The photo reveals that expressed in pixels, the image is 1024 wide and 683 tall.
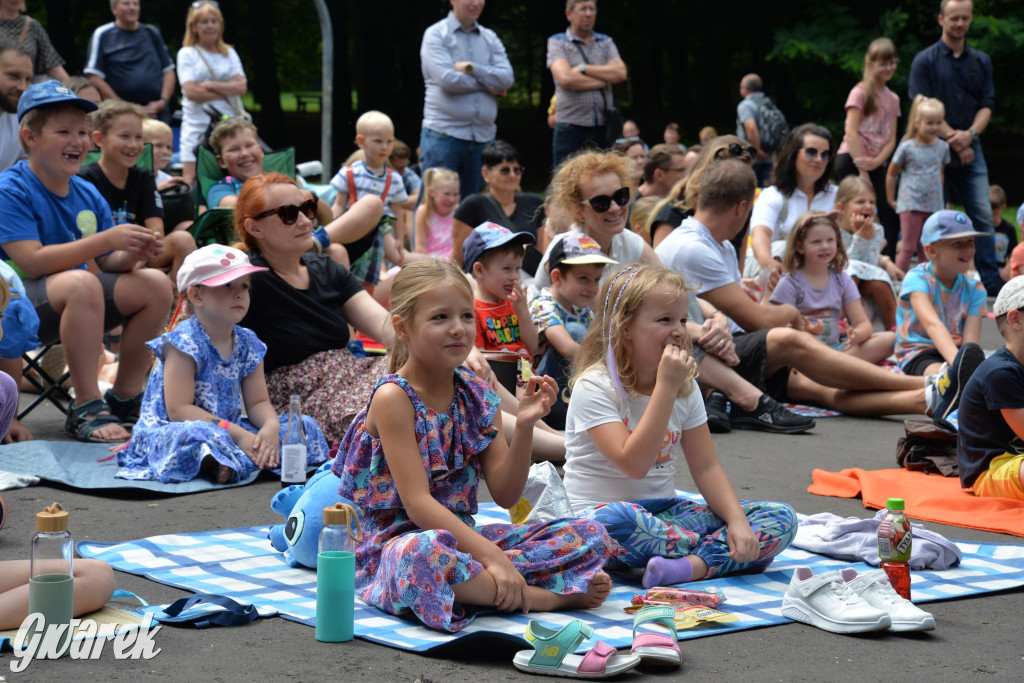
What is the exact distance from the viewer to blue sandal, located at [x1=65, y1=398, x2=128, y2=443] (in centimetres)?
598

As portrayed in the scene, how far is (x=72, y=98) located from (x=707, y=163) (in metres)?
3.71

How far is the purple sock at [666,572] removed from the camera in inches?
150

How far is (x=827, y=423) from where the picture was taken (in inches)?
276

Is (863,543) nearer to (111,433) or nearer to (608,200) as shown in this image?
(608,200)

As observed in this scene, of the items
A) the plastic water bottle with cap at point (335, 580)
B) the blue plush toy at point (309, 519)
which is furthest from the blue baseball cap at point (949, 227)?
the plastic water bottle with cap at point (335, 580)

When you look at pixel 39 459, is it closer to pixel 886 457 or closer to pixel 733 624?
pixel 733 624

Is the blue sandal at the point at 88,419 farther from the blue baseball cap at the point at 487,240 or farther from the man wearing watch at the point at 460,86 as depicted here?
the man wearing watch at the point at 460,86

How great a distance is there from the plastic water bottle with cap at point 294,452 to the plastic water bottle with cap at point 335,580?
1723mm

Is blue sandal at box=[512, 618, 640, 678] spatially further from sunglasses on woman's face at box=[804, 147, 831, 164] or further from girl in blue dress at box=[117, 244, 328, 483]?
sunglasses on woman's face at box=[804, 147, 831, 164]

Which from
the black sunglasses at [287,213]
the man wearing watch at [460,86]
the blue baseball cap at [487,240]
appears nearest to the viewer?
the black sunglasses at [287,213]

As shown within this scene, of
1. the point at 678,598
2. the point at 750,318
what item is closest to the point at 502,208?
the point at 750,318

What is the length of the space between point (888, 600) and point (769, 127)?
11734 millimetres

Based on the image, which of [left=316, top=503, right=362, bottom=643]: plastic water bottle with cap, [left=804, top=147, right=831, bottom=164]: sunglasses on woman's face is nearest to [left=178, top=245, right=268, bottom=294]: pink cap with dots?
[left=316, top=503, right=362, bottom=643]: plastic water bottle with cap

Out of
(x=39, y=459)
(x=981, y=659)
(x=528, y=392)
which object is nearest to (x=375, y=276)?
(x=39, y=459)
